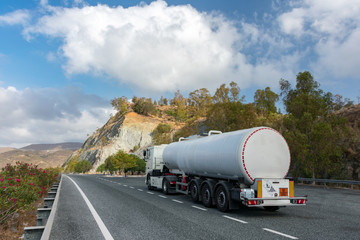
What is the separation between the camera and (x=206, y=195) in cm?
1180

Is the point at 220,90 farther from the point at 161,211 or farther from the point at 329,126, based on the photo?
the point at 161,211

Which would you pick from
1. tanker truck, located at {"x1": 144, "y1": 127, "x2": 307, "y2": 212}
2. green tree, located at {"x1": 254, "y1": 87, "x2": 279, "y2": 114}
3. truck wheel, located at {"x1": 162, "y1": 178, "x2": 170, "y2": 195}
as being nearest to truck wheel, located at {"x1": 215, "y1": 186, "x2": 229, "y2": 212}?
tanker truck, located at {"x1": 144, "y1": 127, "x2": 307, "y2": 212}

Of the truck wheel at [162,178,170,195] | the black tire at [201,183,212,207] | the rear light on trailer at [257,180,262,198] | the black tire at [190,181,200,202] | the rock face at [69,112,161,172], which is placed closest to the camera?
the rear light on trailer at [257,180,262,198]

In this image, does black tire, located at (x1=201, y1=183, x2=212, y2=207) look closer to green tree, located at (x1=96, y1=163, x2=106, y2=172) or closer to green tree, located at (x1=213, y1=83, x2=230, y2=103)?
green tree, located at (x1=213, y1=83, x2=230, y2=103)

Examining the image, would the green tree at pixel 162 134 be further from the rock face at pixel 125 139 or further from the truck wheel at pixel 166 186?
the truck wheel at pixel 166 186

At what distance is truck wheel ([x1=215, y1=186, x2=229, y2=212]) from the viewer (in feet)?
33.3

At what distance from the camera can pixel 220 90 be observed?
236 ft

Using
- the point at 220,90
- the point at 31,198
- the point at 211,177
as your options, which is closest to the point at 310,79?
the point at 211,177

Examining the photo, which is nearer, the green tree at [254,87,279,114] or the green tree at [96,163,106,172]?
the green tree at [254,87,279,114]

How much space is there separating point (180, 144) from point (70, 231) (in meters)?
8.89

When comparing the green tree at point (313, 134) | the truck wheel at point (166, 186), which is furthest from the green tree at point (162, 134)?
the truck wheel at point (166, 186)

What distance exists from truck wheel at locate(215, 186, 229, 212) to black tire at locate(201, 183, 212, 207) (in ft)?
1.37

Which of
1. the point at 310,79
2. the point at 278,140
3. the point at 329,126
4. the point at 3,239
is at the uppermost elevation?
the point at 310,79

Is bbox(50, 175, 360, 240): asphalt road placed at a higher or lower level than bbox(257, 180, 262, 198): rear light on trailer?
lower
